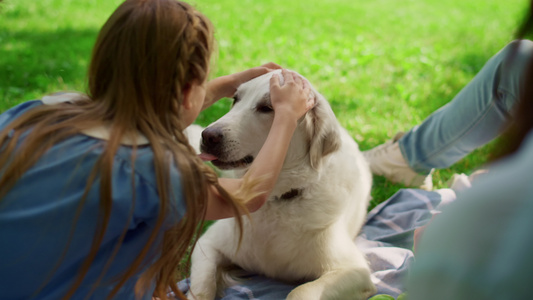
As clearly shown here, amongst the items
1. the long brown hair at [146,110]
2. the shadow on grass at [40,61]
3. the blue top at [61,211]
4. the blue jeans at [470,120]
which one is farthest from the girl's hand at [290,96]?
the shadow on grass at [40,61]

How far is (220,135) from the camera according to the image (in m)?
2.31

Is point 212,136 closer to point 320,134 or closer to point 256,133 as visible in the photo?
point 256,133

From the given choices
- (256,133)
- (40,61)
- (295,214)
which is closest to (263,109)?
(256,133)

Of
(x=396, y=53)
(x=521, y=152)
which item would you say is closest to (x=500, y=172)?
(x=521, y=152)

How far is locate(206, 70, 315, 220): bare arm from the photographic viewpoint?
1.95m

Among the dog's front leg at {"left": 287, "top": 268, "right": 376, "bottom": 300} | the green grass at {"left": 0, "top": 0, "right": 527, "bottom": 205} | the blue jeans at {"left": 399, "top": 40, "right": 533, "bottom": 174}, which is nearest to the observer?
the dog's front leg at {"left": 287, "top": 268, "right": 376, "bottom": 300}

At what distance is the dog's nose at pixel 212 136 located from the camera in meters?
2.31

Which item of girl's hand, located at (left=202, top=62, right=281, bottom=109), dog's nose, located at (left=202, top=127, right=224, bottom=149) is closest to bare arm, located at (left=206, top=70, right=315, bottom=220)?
dog's nose, located at (left=202, top=127, right=224, bottom=149)

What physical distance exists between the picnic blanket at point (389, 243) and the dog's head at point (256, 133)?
69 centimetres

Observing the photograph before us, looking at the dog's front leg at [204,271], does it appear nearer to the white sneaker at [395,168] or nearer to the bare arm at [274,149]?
the bare arm at [274,149]

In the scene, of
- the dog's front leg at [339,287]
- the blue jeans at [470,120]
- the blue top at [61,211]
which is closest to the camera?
the blue top at [61,211]

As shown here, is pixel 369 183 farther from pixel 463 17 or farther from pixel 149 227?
pixel 463 17

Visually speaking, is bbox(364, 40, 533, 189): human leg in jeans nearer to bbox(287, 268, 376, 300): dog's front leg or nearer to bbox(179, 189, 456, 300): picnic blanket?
bbox(179, 189, 456, 300): picnic blanket

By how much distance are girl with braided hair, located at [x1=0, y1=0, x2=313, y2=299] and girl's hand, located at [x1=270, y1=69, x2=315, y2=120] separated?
272mm
